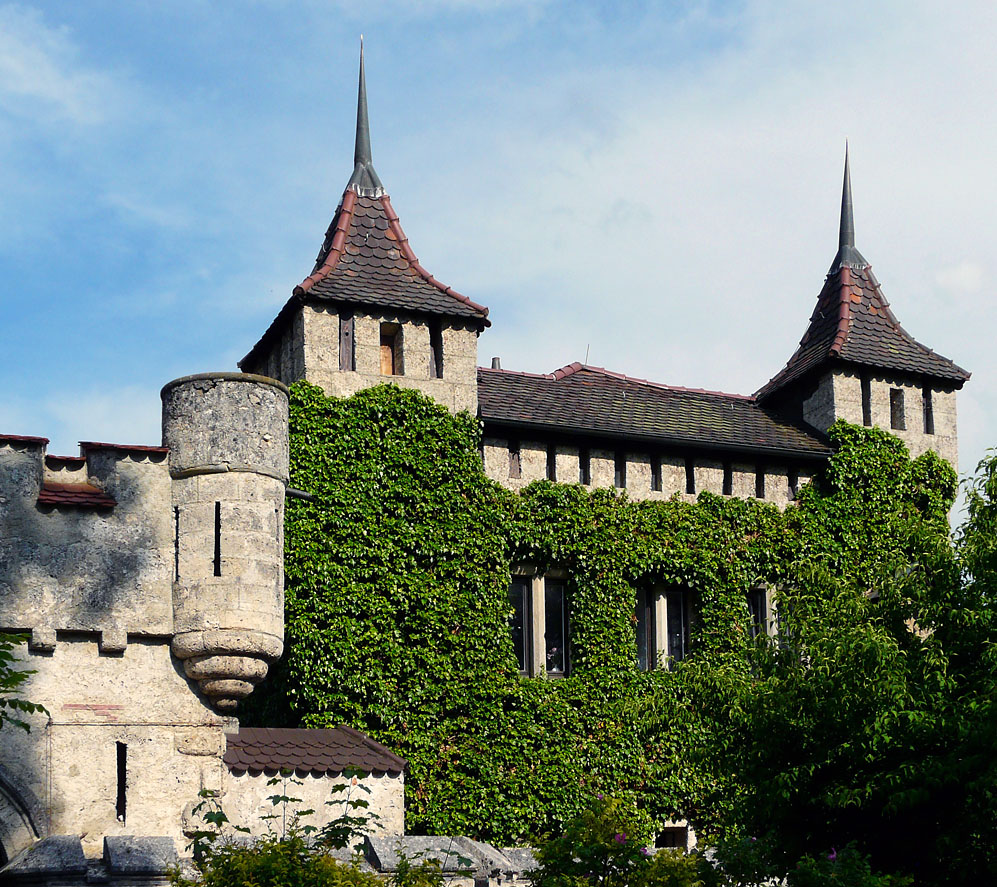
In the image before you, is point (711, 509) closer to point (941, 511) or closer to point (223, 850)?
point (941, 511)

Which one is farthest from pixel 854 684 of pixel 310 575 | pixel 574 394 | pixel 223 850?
pixel 574 394

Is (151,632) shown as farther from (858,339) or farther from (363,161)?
(858,339)

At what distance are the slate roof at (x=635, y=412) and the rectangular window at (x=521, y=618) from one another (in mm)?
2162

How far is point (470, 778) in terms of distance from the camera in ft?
65.8

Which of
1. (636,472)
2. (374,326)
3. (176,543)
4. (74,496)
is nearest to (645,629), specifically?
(636,472)

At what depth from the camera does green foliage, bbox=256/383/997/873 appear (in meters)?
16.0

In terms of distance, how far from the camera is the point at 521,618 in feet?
71.0

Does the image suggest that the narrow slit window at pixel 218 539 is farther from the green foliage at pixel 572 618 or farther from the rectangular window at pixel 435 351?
the rectangular window at pixel 435 351

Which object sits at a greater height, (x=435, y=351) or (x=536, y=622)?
(x=435, y=351)

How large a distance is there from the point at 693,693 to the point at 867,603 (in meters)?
2.02

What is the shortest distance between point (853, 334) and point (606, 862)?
1435 cm

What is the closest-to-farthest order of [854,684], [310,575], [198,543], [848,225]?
[854,684]
[198,543]
[310,575]
[848,225]

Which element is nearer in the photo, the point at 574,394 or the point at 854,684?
the point at 854,684

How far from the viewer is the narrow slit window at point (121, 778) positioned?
15.1 m
